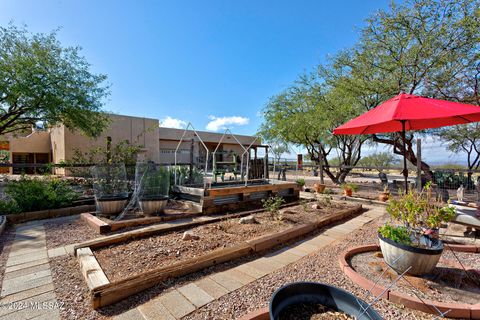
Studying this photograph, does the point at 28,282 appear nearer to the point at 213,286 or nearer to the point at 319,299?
the point at 213,286

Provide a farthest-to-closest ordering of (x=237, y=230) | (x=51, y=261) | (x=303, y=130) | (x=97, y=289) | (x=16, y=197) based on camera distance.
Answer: (x=303, y=130) → (x=16, y=197) → (x=237, y=230) → (x=51, y=261) → (x=97, y=289)

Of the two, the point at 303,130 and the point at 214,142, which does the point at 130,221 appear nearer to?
the point at 303,130

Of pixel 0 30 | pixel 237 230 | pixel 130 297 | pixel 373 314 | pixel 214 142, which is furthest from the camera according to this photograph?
pixel 214 142

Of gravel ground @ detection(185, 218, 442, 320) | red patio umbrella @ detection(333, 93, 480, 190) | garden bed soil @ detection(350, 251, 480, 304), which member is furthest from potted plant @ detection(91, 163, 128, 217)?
red patio umbrella @ detection(333, 93, 480, 190)

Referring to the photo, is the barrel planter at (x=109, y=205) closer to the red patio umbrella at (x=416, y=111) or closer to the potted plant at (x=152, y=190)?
the potted plant at (x=152, y=190)

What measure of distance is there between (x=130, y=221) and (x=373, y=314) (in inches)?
150

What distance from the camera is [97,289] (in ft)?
5.97

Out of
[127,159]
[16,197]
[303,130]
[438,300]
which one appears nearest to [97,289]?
[438,300]

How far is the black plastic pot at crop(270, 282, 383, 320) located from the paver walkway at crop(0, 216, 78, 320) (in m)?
1.72

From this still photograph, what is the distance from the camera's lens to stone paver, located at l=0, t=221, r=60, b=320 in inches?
70.3

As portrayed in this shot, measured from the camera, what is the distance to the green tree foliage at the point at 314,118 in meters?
9.20

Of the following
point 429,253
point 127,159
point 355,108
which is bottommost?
point 429,253

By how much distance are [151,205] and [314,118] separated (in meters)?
7.51

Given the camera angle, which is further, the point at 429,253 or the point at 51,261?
the point at 51,261
